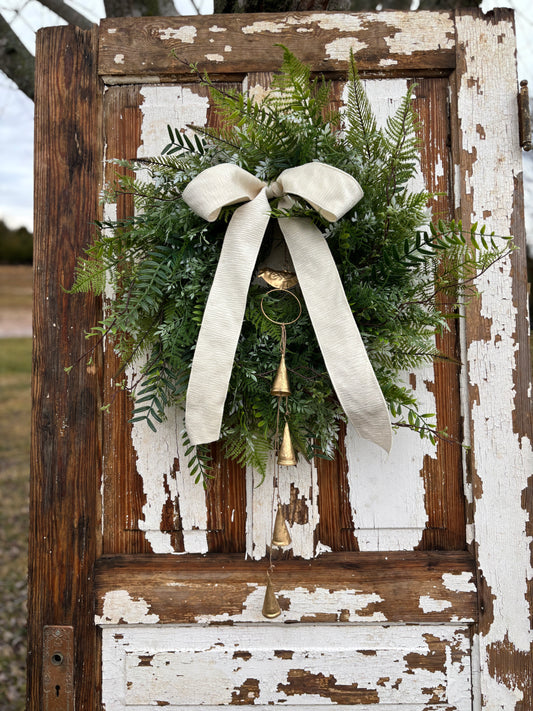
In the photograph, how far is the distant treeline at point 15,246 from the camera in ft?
26.9

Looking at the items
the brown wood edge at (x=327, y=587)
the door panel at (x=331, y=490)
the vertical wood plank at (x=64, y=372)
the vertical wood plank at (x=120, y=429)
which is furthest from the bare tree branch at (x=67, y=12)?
the brown wood edge at (x=327, y=587)

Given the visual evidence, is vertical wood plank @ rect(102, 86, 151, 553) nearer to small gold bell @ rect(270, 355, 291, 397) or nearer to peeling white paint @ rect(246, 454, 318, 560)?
peeling white paint @ rect(246, 454, 318, 560)

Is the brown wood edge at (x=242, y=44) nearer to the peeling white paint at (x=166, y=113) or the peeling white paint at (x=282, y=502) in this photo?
the peeling white paint at (x=166, y=113)

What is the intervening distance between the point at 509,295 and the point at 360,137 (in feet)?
1.90

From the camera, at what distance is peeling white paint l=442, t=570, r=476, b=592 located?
1.36 meters

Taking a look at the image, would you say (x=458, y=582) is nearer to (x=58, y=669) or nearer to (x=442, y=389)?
(x=442, y=389)

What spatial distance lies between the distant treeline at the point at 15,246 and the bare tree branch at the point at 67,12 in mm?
6516

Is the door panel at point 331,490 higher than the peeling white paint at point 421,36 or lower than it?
lower

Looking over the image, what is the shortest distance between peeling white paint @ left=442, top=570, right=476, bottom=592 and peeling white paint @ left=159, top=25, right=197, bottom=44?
1573mm

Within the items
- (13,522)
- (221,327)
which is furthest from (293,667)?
(13,522)

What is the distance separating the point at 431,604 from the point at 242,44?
156 centimetres

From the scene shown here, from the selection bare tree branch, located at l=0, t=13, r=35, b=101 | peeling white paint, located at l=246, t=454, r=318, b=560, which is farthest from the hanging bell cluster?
bare tree branch, located at l=0, t=13, r=35, b=101

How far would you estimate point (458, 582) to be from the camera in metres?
1.36

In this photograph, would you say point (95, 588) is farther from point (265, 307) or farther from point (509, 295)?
point (509, 295)
